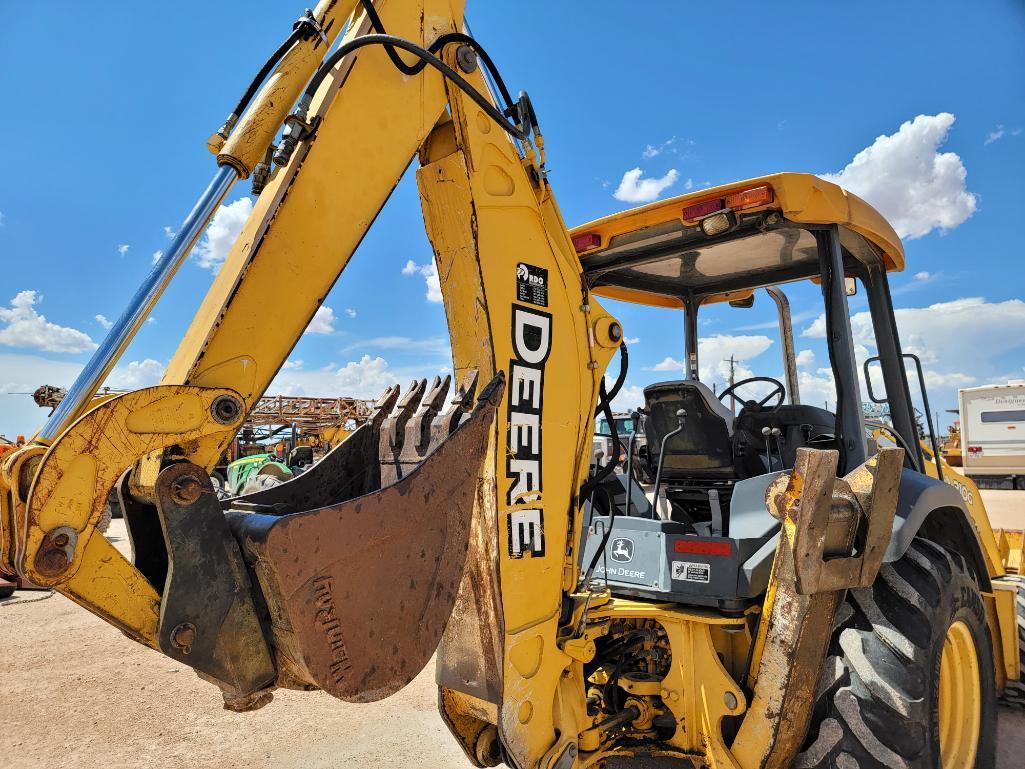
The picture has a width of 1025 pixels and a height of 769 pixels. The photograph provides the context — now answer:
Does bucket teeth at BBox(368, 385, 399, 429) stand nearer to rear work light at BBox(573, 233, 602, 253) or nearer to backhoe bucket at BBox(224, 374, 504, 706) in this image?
backhoe bucket at BBox(224, 374, 504, 706)

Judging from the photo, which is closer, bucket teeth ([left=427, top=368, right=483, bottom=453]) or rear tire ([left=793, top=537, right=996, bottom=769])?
bucket teeth ([left=427, top=368, right=483, bottom=453])

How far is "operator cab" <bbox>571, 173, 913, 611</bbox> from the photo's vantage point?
8.94ft

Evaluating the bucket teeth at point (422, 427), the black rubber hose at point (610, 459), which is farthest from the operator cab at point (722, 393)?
the bucket teeth at point (422, 427)

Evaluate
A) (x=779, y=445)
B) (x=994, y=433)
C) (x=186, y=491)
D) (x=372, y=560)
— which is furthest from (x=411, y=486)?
(x=994, y=433)

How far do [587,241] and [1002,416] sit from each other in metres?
17.8

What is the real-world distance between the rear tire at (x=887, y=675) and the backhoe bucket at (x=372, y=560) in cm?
151

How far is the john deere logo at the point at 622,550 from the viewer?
3029 mm

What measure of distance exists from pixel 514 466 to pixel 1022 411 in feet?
61.5

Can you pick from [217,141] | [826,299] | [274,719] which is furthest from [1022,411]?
[217,141]

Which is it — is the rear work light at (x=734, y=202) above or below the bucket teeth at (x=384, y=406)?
above

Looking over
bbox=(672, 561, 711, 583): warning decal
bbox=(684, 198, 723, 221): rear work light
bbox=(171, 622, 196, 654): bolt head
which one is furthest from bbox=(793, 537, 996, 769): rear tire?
bbox=(171, 622, 196, 654): bolt head

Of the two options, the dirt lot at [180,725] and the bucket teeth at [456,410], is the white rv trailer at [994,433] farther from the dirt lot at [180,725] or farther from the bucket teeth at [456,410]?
the bucket teeth at [456,410]

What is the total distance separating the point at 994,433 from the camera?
55.1 feet

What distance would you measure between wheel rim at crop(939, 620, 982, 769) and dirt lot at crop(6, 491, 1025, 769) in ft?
3.06
